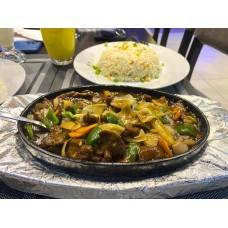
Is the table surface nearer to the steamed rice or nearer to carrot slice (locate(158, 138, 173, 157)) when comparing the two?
the steamed rice

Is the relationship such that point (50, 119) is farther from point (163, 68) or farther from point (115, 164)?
point (163, 68)

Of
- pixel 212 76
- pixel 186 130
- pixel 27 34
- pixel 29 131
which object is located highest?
pixel 186 130

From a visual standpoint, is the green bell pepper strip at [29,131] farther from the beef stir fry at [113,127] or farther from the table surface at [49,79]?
the table surface at [49,79]

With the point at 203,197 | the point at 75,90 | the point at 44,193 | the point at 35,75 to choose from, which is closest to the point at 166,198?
the point at 203,197

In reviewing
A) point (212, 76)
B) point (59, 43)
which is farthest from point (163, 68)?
point (212, 76)

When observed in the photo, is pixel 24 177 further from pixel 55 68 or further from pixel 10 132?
pixel 55 68
